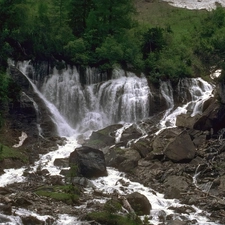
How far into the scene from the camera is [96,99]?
4016 cm

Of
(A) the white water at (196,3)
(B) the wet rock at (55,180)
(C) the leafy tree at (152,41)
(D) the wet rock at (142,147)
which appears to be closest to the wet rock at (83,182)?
(B) the wet rock at (55,180)

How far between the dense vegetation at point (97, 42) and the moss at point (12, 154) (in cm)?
548

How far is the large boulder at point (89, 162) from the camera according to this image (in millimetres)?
27797

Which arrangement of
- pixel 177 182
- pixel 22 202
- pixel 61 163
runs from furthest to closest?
pixel 61 163 → pixel 177 182 → pixel 22 202

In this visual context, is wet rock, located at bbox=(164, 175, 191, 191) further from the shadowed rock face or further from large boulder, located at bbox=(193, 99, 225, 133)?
the shadowed rock face

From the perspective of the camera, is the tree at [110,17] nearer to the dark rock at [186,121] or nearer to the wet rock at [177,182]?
the dark rock at [186,121]

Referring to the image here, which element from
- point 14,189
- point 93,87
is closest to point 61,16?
point 93,87

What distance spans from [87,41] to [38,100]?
8.73 m

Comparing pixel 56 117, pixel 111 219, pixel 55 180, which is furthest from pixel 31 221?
pixel 56 117

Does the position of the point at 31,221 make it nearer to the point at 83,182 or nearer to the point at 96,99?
the point at 83,182

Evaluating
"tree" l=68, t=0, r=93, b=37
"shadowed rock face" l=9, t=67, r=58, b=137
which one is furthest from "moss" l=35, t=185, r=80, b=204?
"tree" l=68, t=0, r=93, b=37

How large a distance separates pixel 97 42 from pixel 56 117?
9841mm

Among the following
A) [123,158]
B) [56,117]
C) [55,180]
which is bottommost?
[55,180]

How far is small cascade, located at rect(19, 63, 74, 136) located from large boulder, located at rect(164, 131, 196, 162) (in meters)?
10.3
